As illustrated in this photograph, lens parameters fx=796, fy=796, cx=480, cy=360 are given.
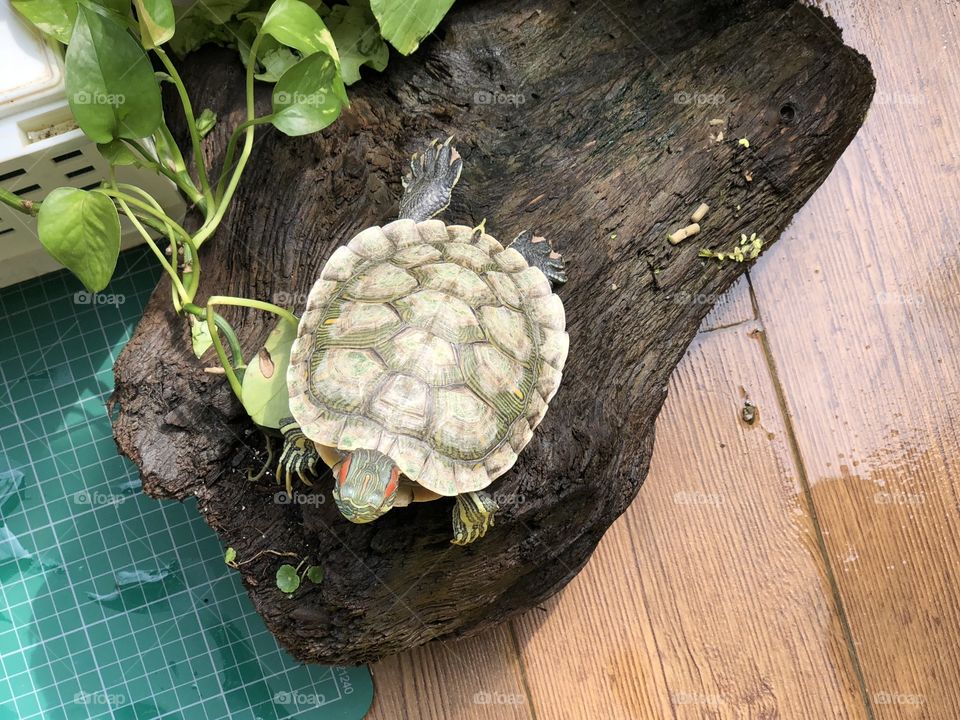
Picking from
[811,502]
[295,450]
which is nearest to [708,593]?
[811,502]

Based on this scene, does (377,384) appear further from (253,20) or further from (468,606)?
(253,20)

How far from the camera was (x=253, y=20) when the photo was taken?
4.63 feet

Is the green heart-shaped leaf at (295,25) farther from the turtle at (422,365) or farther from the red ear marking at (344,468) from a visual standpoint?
the red ear marking at (344,468)

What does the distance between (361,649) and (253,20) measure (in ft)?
3.73

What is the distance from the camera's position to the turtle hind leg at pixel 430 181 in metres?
1.36

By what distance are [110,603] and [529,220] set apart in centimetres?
119

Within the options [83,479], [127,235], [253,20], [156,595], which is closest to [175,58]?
[253,20]

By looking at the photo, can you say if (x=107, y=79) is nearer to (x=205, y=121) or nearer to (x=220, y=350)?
(x=205, y=121)

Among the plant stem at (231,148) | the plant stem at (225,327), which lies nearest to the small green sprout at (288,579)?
the plant stem at (225,327)

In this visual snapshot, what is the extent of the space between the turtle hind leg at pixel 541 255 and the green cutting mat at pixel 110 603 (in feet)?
2.96

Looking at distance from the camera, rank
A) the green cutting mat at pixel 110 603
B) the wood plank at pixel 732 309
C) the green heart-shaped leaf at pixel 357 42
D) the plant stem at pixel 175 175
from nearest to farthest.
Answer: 1. the plant stem at pixel 175 175
2. the green heart-shaped leaf at pixel 357 42
3. the green cutting mat at pixel 110 603
4. the wood plank at pixel 732 309

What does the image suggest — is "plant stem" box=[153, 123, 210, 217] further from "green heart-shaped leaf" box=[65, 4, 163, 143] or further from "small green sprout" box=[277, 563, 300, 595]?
"small green sprout" box=[277, 563, 300, 595]

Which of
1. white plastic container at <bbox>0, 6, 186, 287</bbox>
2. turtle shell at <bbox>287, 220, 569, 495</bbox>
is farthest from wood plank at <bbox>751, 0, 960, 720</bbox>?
white plastic container at <bbox>0, 6, 186, 287</bbox>

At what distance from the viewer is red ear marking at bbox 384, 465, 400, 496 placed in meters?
1.19
